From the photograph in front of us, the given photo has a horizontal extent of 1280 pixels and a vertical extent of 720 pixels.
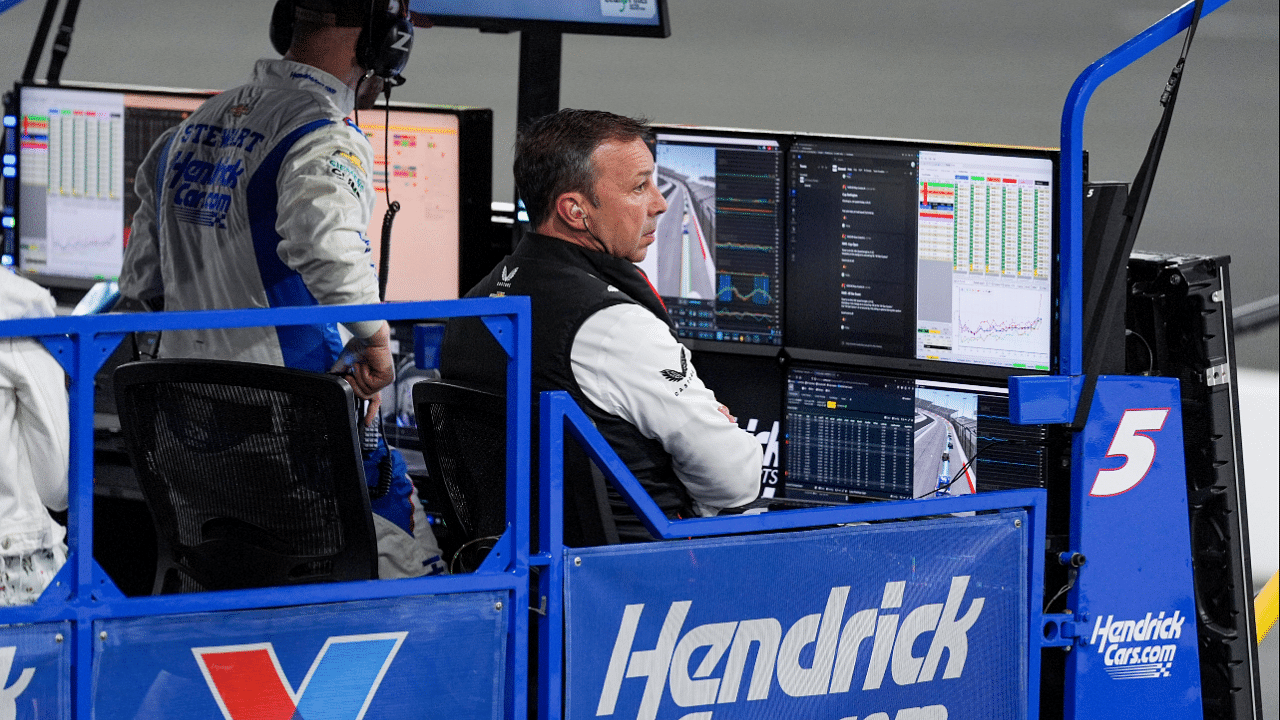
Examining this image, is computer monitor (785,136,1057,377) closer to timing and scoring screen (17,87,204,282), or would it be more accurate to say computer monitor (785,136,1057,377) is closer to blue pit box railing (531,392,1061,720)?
blue pit box railing (531,392,1061,720)

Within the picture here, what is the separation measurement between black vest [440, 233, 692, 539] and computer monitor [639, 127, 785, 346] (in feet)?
2.49

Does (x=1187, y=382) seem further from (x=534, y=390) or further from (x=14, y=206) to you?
(x=14, y=206)

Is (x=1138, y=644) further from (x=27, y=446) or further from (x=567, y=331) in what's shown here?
(x=27, y=446)

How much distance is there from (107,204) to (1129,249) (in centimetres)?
251

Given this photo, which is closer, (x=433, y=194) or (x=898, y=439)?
(x=898, y=439)

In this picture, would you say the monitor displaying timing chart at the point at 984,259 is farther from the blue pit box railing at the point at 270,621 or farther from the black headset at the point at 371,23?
the blue pit box railing at the point at 270,621

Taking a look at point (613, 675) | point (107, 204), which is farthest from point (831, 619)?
point (107, 204)

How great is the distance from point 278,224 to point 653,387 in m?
0.82

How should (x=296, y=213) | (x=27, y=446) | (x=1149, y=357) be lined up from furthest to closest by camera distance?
(x=1149, y=357) → (x=296, y=213) → (x=27, y=446)

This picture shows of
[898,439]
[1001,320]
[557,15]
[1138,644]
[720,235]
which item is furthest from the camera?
[557,15]

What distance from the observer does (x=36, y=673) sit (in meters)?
1.68

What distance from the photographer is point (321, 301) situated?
2549 mm

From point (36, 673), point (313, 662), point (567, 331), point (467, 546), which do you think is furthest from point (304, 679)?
point (567, 331)

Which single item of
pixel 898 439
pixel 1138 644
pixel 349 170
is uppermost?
pixel 349 170
